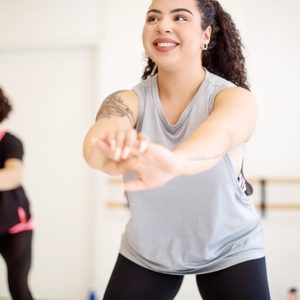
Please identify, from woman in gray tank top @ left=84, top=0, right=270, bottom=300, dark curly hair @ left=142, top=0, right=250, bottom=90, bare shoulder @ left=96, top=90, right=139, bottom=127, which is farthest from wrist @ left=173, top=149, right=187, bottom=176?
dark curly hair @ left=142, top=0, right=250, bottom=90

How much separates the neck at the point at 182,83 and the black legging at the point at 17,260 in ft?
4.98

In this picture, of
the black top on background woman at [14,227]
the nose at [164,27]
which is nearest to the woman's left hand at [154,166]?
the nose at [164,27]

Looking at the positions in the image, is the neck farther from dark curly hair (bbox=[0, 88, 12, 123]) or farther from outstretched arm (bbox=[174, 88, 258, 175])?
dark curly hair (bbox=[0, 88, 12, 123])

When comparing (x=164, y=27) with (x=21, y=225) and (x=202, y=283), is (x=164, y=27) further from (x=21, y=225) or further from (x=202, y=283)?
(x=21, y=225)

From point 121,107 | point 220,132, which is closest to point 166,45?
point 121,107

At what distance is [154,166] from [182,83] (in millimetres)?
444

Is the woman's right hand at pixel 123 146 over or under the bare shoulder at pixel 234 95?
under

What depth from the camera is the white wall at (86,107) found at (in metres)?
3.45

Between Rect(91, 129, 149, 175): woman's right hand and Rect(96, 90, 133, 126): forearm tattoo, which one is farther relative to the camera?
Rect(96, 90, 133, 126): forearm tattoo

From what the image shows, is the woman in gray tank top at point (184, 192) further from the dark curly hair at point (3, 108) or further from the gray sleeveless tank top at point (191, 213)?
the dark curly hair at point (3, 108)

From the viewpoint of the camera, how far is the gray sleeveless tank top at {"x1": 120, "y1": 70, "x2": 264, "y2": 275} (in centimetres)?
136

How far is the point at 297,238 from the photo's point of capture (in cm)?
344

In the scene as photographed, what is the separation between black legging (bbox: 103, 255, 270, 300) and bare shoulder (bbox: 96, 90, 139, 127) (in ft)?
1.39

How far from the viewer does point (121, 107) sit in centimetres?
139
